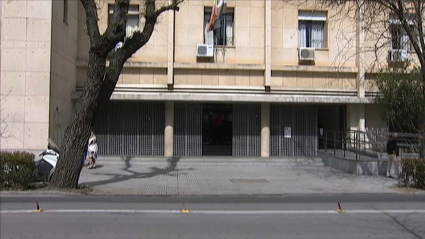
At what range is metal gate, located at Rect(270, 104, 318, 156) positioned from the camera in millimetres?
21547

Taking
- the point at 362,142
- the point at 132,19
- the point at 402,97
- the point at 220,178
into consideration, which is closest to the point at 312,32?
the point at 402,97

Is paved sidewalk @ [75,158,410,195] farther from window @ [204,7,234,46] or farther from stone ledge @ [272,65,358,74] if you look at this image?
window @ [204,7,234,46]

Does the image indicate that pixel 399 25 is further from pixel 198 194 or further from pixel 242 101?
pixel 198 194

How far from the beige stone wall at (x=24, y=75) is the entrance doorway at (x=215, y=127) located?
300 inches

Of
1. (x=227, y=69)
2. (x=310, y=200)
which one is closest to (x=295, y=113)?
(x=227, y=69)

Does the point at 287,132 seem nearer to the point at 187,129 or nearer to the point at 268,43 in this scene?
the point at 268,43

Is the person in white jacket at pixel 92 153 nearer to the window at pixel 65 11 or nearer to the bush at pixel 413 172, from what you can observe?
the window at pixel 65 11

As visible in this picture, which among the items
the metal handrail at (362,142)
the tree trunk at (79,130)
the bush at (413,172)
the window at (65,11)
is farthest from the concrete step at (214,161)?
the tree trunk at (79,130)

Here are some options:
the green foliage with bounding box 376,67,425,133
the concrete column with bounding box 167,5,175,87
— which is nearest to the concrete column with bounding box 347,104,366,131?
the green foliage with bounding box 376,67,425,133

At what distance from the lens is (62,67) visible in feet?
59.8

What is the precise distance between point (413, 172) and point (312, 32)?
32.0ft

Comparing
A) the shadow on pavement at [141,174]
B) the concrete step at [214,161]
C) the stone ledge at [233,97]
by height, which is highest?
the stone ledge at [233,97]
